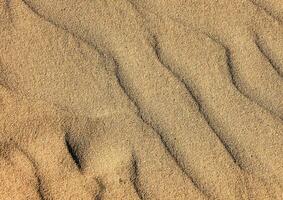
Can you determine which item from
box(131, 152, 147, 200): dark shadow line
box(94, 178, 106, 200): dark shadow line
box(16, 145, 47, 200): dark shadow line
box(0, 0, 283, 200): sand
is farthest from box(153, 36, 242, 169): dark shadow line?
box(16, 145, 47, 200): dark shadow line

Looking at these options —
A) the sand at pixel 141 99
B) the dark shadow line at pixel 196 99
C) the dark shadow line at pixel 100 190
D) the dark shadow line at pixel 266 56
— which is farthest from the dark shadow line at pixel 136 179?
the dark shadow line at pixel 266 56

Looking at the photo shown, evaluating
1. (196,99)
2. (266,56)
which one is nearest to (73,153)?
(196,99)

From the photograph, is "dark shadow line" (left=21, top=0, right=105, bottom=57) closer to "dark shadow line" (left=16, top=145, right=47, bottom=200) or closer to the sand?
the sand

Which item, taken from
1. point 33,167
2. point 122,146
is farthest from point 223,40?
point 33,167

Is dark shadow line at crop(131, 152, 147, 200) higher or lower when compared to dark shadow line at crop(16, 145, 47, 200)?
higher

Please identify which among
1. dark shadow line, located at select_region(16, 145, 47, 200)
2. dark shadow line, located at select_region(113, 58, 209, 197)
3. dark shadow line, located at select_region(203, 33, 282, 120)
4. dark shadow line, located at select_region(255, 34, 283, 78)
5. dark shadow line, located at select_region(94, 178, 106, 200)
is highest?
dark shadow line, located at select_region(255, 34, 283, 78)

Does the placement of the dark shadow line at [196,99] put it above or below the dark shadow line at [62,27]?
above

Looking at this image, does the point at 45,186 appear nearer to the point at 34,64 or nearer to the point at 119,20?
the point at 34,64

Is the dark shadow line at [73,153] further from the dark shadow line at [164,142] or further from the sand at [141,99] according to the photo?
the dark shadow line at [164,142]
